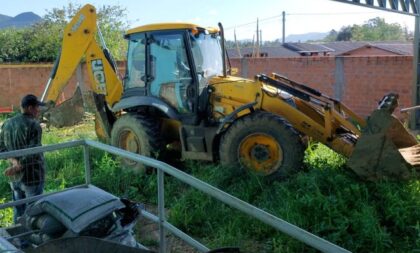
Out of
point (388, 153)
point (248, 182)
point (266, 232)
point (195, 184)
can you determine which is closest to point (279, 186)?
point (248, 182)

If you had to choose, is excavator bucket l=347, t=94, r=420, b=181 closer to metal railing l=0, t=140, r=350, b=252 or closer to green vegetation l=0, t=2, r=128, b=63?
metal railing l=0, t=140, r=350, b=252

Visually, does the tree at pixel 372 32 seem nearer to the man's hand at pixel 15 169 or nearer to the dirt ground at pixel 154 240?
the dirt ground at pixel 154 240

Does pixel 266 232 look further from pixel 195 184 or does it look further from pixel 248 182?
pixel 195 184

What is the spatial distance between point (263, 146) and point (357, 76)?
248 inches

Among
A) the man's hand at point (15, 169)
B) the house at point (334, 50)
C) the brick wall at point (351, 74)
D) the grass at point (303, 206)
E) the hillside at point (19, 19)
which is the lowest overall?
the grass at point (303, 206)

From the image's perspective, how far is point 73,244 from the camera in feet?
8.02

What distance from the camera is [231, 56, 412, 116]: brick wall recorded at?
10.8 metres

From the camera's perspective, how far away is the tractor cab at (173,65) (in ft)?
21.6

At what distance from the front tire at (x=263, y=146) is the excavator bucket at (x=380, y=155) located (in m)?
0.82

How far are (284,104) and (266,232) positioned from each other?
1.94m

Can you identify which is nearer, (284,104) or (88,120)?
(284,104)

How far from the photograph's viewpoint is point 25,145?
4.61 meters

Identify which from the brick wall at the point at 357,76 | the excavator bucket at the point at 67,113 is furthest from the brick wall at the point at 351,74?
the excavator bucket at the point at 67,113

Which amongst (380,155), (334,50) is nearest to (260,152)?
(380,155)
